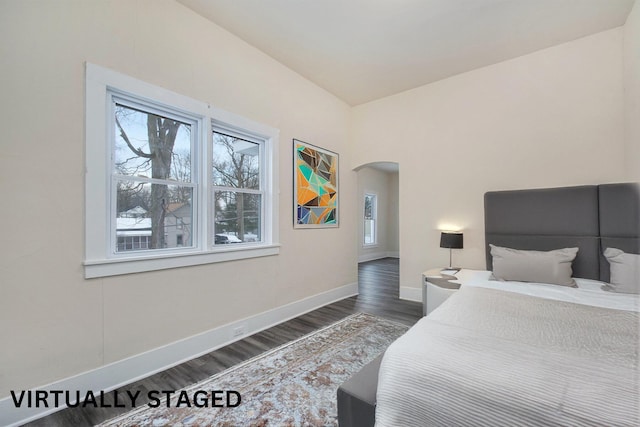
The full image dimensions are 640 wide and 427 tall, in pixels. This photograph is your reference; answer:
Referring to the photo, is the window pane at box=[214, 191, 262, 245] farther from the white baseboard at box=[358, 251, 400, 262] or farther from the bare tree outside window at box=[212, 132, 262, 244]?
the white baseboard at box=[358, 251, 400, 262]

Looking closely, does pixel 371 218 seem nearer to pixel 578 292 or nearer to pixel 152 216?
pixel 578 292

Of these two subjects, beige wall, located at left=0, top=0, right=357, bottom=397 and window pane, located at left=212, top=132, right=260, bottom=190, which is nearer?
beige wall, located at left=0, top=0, right=357, bottom=397

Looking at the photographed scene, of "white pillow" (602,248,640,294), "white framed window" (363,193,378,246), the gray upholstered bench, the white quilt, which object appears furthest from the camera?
"white framed window" (363,193,378,246)

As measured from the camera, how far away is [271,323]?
310 cm

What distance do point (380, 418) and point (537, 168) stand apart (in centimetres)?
338

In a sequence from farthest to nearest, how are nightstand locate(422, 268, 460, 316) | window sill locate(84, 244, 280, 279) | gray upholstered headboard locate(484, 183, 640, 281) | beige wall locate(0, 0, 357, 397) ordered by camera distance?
nightstand locate(422, 268, 460, 316)
gray upholstered headboard locate(484, 183, 640, 281)
window sill locate(84, 244, 280, 279)
beige wall locate(0, 0, 357, 397)

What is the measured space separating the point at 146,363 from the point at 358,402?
72.5 inches

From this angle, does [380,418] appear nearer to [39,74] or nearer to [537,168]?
[39,74]

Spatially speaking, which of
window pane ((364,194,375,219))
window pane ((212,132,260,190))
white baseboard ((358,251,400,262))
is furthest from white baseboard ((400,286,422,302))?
window pane ((364,194,375,219))

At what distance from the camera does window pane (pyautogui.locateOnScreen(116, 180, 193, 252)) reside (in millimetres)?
2139

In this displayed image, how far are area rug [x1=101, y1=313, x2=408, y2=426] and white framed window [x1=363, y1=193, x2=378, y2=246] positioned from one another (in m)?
5.81

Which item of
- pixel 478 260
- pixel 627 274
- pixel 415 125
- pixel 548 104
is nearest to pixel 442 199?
pixel 478 260

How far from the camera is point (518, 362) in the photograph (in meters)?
1.10

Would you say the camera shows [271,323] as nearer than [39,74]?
No
